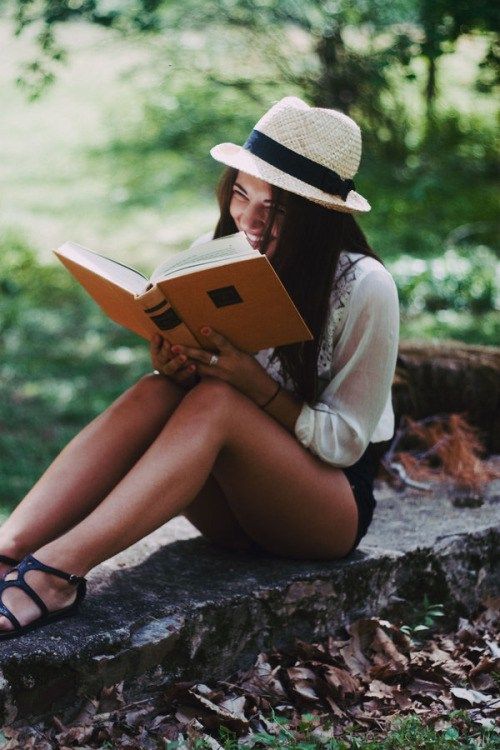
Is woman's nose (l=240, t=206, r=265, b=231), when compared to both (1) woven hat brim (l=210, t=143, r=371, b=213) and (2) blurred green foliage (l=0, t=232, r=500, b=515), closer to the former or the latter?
(1) woven hat brim (l=210, t=143, r=371, b=213)

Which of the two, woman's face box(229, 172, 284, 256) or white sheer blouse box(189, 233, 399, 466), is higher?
woman's face box(229, 172, 284, 256)

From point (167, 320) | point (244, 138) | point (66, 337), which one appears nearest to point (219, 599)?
point (167, 320)

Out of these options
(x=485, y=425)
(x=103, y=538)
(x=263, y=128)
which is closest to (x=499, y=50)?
(x=485, y=425)

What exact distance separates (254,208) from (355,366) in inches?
19.1

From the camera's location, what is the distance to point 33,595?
2.29 m

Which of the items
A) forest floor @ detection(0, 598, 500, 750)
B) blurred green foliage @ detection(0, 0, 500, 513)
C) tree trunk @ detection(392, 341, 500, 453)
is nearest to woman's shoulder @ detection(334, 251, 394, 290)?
forest floor @ detection(0, 598, 500, 750)

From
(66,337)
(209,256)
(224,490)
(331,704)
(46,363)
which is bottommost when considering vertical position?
(66,337)

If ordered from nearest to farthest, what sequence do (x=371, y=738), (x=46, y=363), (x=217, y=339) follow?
(x=371, y=738)
(x=217, y=339)
(x=46, y=363)

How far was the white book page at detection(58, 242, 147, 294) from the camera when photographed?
2.44 metres

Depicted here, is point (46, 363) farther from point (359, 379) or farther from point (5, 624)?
point (5, 624)

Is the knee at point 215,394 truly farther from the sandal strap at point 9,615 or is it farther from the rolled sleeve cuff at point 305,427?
the sandal strap at point 9,615

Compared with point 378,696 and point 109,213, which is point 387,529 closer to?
point 378,696

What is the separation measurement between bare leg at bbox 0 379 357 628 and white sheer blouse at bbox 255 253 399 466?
7cm

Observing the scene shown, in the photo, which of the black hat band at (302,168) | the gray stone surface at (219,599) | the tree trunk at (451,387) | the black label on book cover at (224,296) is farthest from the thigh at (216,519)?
the tree trunk at (451,387)
